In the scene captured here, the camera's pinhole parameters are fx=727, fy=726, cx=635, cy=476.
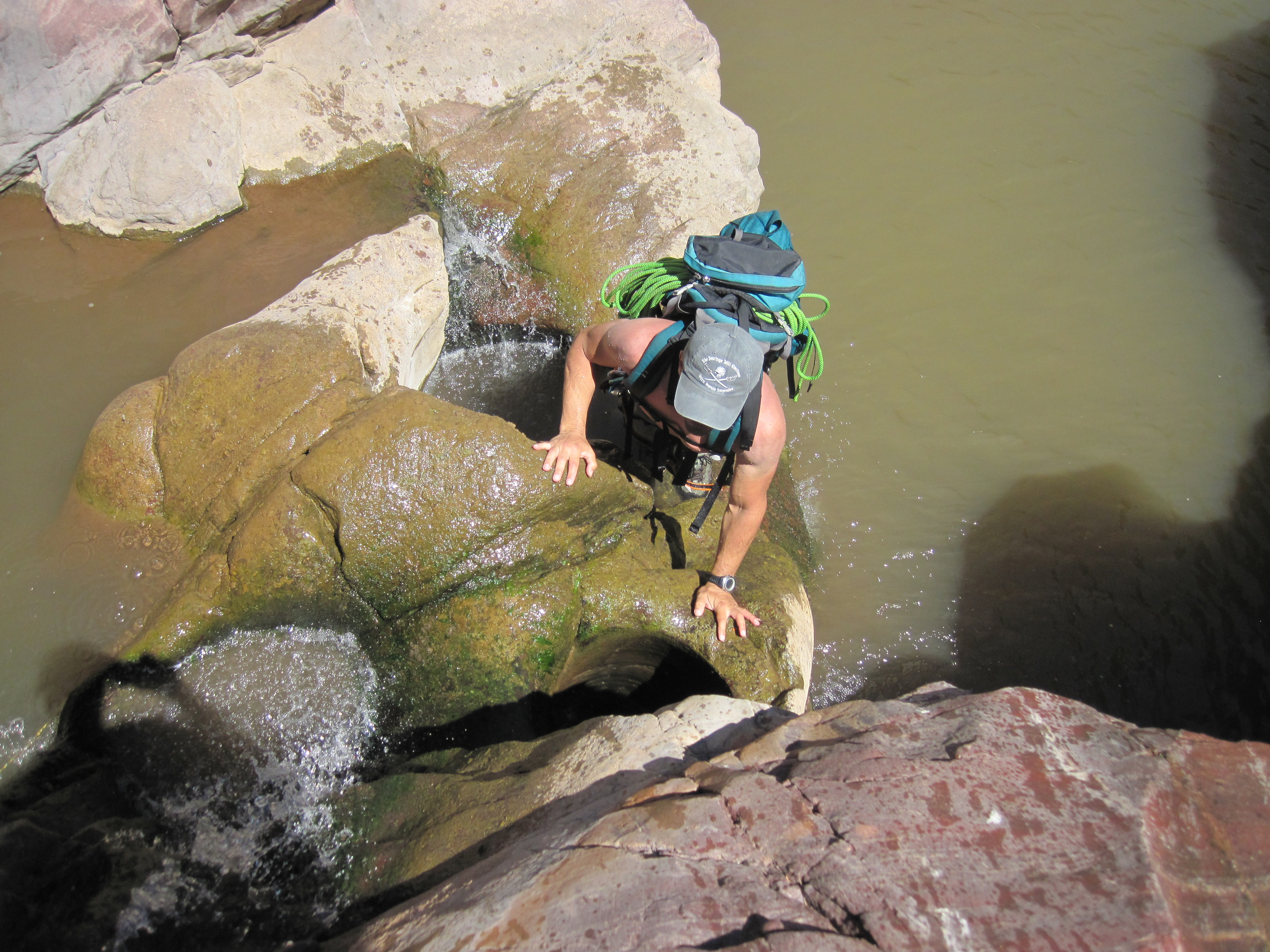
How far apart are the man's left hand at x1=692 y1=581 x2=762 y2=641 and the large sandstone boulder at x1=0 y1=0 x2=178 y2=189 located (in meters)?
A: 5.42

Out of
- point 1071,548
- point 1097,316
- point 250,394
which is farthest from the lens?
point 1097,316

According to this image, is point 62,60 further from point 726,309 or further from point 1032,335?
point 1032,335

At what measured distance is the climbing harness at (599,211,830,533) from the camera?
3.00m

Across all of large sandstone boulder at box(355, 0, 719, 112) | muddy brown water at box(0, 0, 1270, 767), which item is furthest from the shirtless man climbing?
large sandstone boulder at box(355, 0, 719, 112)

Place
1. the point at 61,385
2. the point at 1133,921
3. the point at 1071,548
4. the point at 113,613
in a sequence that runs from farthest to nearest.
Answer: the point at 1071,548
the point at 61,385
the point at 113,613
the point at 1133,921

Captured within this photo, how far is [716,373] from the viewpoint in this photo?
2.65 m

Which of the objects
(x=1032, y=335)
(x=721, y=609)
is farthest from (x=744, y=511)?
(x=1032, y=335)

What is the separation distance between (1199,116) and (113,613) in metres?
9.41

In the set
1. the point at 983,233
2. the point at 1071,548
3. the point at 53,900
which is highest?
the point at 53,900

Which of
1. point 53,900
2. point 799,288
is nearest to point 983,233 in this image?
point 799,288

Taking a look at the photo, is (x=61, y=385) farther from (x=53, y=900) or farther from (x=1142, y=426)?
(x=1142, y=426)

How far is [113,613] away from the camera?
310 centimetres

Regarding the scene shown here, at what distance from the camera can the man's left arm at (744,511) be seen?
307 cm

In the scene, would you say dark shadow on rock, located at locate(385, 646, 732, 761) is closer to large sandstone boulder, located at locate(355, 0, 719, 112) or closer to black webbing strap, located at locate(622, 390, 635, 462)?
black webbing strap, located at locate(622, 390, 635, 462)
